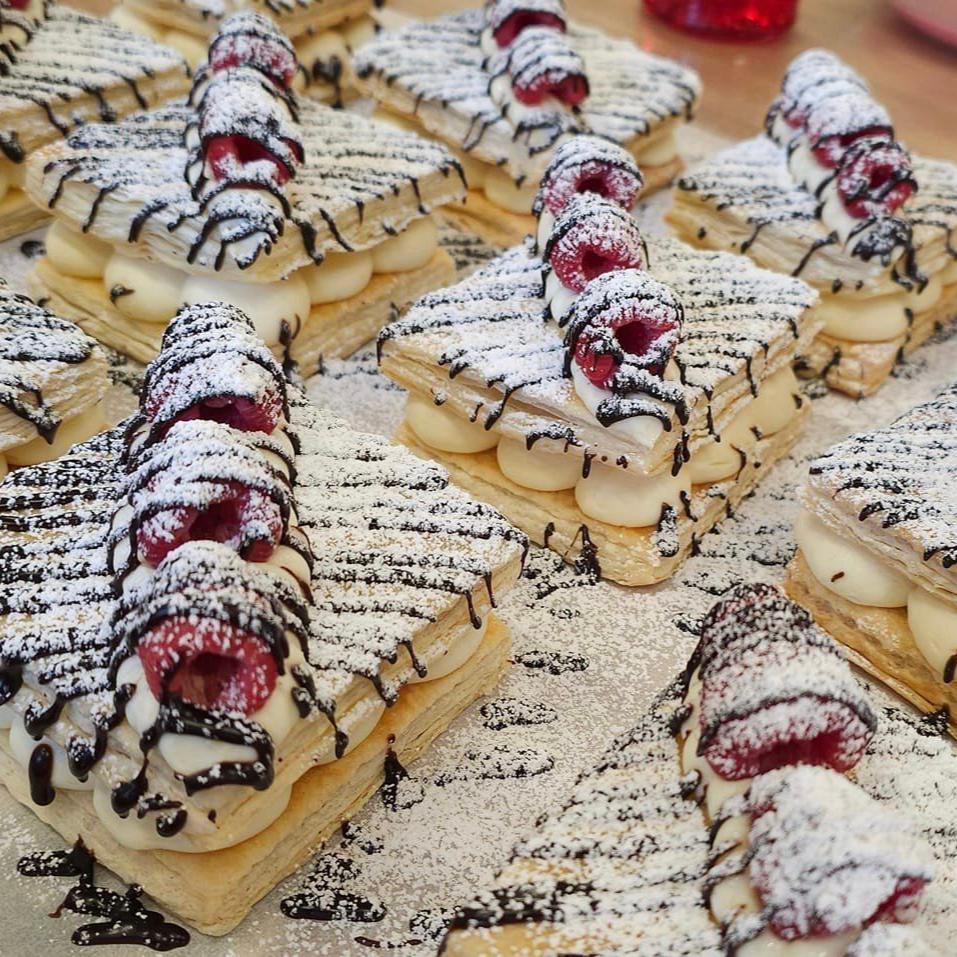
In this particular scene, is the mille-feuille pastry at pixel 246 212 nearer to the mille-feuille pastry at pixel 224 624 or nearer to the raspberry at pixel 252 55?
the raspberry at pixel 252 55

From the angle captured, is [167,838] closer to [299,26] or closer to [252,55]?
[252,55]

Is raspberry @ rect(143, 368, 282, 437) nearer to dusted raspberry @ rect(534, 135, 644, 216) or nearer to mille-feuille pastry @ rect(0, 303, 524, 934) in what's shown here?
mille-feuille pastry @ rect(0, 303, 524, 934)

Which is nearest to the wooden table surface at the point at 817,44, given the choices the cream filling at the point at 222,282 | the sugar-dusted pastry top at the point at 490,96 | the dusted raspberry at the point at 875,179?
the sugar-dusted pastry top at the point at 490,96

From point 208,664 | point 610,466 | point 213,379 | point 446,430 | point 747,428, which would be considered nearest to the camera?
point 208,664

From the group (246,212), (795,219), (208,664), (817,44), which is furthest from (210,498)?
(817,44)

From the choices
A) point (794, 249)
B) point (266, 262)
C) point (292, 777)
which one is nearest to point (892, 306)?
point (794, 249)

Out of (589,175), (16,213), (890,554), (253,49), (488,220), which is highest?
(589,175)

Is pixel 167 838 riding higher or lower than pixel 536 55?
lower

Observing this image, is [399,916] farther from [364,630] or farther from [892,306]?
[892,306]
